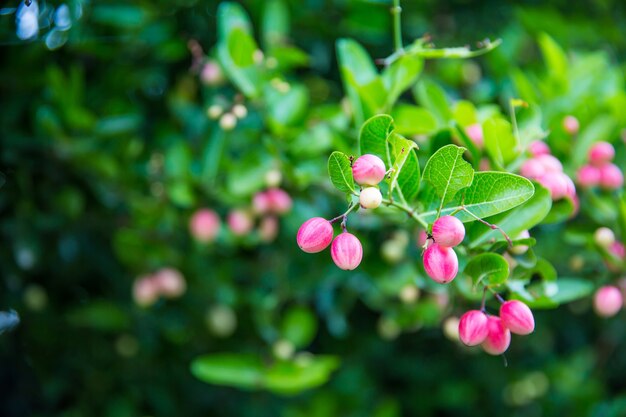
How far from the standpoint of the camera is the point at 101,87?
5.24 ft

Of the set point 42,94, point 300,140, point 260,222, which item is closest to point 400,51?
point 300,140

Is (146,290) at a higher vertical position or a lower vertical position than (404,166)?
lower

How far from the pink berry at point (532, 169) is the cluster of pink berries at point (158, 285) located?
0.97m

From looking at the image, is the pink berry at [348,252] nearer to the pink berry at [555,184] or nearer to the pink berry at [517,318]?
the pink berry at [517,318]

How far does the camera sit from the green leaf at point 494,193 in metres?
0.71

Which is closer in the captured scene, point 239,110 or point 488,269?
point 488,269

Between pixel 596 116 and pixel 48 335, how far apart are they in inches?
62.5

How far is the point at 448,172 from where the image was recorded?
2.33ft

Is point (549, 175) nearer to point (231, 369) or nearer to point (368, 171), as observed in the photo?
point (368, 171)

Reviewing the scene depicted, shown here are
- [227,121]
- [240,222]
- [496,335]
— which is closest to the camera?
[496,335]

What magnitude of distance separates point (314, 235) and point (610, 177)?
69 centimetres

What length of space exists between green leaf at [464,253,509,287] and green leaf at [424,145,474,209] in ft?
0.33

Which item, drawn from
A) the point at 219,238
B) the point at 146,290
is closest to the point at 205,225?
the point at 219,238

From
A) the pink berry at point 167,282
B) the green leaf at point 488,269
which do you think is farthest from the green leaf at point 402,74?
the pink berry at point 167,282
